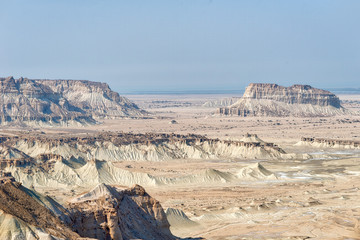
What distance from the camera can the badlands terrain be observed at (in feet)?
121

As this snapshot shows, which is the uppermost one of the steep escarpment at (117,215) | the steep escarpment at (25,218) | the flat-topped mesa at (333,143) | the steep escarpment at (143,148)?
the steep escarpment at (25,218)

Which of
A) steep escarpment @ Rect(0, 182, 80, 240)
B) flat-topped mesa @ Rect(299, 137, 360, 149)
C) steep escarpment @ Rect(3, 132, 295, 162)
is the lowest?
flat-topped mesa @ Rect(299, 137, 360, 149)

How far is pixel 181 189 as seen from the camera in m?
78.6

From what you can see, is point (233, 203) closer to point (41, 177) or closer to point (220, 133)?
point (41, 177)

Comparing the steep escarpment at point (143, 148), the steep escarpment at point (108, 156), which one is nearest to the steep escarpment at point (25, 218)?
the steep escarpment at point (108, 156)

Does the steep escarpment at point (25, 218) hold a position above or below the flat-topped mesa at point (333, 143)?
above

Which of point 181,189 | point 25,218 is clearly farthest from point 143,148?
point 25,218

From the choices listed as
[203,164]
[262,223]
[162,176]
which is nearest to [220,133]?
[203,164]

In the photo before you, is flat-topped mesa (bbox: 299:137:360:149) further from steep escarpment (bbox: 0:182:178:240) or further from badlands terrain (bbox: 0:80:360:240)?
steep escarpment (bbox: 0:182:178:240)

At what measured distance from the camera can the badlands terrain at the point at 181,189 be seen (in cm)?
3691

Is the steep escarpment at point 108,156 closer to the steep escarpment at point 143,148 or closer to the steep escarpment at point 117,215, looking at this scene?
the steep escarpment at point 143,148

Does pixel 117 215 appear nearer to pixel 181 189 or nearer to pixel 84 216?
pixel 84 216

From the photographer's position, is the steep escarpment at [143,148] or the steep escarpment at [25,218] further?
the steep escarpment at [143,148]

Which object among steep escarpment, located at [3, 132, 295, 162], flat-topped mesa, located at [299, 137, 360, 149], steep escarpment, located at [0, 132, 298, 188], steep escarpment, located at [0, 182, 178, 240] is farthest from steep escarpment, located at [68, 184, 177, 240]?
flat-topped mesa, located at [299, 137, 360, 149]
